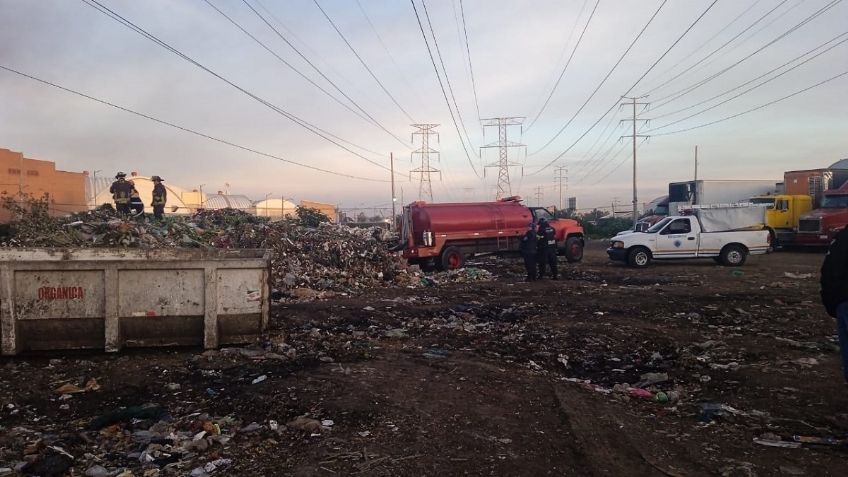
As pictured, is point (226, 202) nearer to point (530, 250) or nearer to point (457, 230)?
point (457, 230)

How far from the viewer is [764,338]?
8.14 meters

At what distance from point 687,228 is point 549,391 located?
15769 millimetres

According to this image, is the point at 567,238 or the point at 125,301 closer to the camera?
the point at 125,301

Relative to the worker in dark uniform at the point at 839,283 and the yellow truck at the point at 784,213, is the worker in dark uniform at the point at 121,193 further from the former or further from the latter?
the yellow truck at the point at 784,213

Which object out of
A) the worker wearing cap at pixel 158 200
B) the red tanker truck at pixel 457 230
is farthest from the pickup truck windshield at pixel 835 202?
A: the worker wearing cap at pixel 158 200

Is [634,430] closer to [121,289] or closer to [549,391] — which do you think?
[549,391]

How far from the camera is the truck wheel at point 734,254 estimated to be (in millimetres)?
19125

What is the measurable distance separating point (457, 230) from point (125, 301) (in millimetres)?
13105

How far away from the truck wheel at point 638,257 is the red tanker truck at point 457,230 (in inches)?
139

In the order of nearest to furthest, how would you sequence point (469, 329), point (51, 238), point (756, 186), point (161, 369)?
point (161, 369), point (469, 329), point (51, 238), point (756, 186)

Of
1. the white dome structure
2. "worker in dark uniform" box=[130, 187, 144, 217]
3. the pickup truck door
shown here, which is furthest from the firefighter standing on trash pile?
the white dome structure

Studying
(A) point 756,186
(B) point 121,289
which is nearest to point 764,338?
(B) point 121,289

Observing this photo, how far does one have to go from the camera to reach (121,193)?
15.7m

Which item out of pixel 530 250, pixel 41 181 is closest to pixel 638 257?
pixel 530 250
